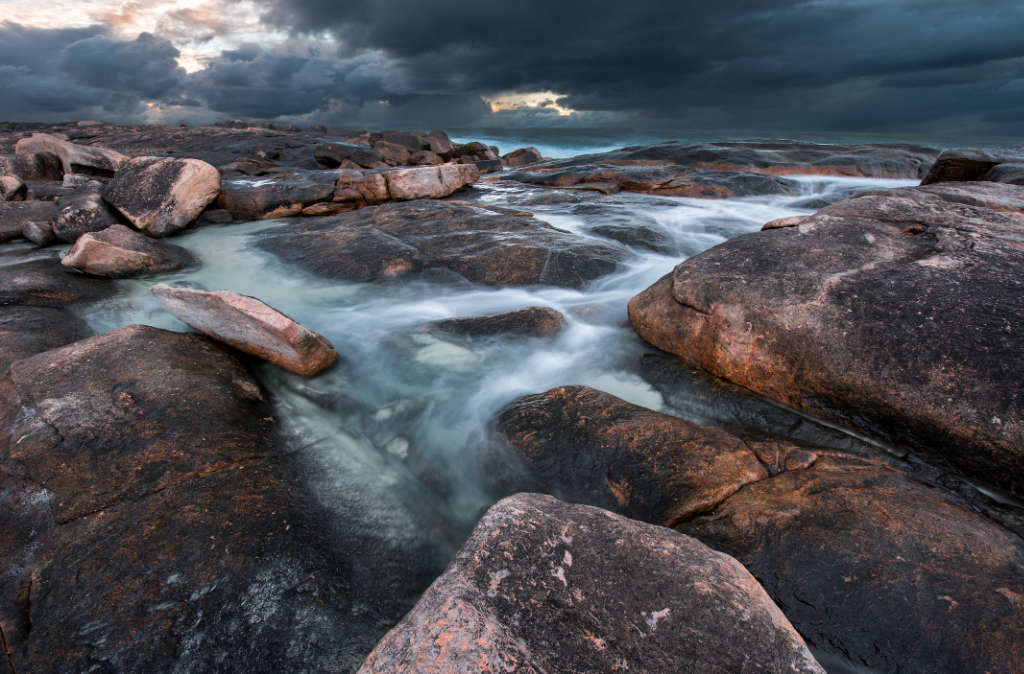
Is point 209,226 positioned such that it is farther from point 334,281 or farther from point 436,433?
point 436,433

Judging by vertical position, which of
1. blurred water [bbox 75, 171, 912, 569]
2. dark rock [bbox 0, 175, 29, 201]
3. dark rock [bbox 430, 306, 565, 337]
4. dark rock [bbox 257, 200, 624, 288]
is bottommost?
blurred water [bbox 75, 171, 912, 569]

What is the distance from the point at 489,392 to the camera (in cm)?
385

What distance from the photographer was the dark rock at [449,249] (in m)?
5.93

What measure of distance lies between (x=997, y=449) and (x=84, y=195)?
11.1m

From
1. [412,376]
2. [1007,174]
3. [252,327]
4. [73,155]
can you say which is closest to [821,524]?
[412,376]

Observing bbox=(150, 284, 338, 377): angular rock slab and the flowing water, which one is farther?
bbox=(150, 284, 338, 377): angular rock slab

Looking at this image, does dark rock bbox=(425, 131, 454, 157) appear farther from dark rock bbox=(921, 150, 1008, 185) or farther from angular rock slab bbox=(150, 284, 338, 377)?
angular rock slab bbox=(150, 284, 338, 377)

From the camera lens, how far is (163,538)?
7.37ft

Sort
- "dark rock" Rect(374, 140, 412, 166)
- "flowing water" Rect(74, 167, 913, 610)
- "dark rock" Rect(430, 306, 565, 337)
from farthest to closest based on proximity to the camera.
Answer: "dark rock" Rect(374, 140, 412, 166) → "dark rock" Rect(430, 306, 565, 337) → "flowing water" Rect(74, 167, 913, 610)

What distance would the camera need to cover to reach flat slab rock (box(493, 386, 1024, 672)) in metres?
1.83

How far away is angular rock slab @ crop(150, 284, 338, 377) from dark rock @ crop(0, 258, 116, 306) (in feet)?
6.45

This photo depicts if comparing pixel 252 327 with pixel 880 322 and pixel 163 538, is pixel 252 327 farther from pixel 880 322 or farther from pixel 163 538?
pixel 880 322

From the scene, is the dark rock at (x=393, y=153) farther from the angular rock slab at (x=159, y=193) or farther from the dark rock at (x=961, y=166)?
the dark rock at (x=961, y=166)

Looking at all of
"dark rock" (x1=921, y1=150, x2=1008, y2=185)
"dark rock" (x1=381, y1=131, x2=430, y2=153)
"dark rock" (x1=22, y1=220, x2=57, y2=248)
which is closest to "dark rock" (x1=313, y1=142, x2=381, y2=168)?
"dark rock" (x1=381, y1=131, x2=430, y2=153)
